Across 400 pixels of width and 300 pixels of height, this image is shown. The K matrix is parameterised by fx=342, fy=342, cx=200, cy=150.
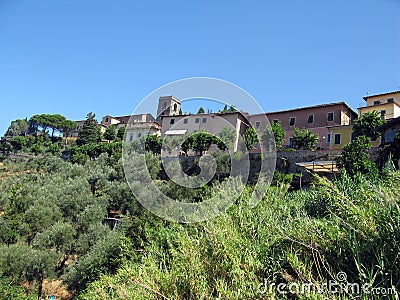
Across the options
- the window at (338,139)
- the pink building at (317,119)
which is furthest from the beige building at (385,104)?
the window at (338,139)

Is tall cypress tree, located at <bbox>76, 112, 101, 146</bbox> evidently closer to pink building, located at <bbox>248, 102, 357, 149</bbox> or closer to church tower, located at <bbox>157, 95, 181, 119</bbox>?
pink building, located at <bbox>248, 102, 357, 149</bbox>

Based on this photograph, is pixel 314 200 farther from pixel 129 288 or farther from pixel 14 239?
pixel 14 239

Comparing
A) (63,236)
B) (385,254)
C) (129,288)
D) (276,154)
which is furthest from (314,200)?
(276,154)

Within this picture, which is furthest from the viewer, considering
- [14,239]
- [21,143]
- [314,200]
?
[21,143]

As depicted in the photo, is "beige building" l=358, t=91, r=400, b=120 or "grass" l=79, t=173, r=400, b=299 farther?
"beige building" l=358, t=91, r=400, b=120

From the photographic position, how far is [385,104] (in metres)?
28.2

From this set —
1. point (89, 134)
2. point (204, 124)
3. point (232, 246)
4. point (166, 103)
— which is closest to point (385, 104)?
point (204, 124)

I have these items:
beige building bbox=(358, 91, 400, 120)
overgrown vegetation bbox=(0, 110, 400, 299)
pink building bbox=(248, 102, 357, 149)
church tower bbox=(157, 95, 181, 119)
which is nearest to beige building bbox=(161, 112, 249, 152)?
pink building bbox=(248, 102, 357, 149)

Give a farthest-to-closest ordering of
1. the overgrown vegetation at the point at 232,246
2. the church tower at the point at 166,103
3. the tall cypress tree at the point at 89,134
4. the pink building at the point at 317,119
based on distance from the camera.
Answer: the tall cypress tree at the point at 89,134
the pink building at the point at 317,119
the church tower at the point at 166,103
the overgrown vegetation at the point at 232,246

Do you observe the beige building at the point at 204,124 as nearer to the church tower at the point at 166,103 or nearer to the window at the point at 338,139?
the window at the point at 338,139

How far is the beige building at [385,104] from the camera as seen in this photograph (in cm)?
2780

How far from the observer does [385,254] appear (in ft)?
11.1

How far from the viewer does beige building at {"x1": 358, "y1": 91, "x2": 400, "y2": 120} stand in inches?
1094

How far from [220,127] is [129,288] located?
24825 mm
